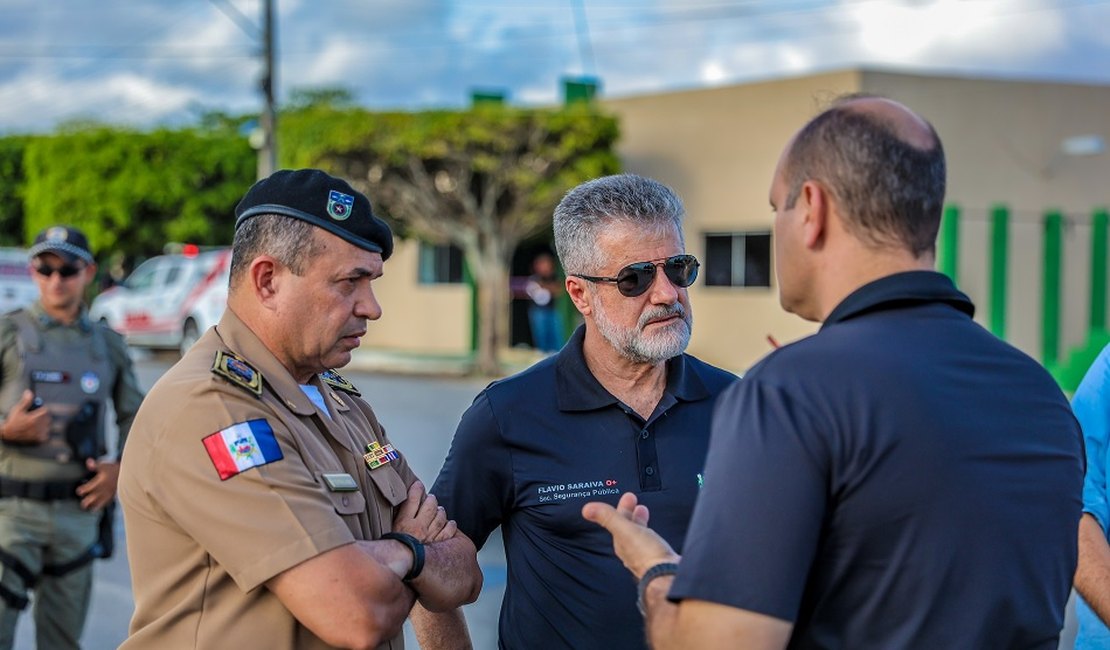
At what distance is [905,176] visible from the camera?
6.16 ft

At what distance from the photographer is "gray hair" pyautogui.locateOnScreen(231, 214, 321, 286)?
8.35 feet

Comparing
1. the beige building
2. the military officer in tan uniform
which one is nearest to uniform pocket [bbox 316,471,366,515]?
the military officer in tan uniform

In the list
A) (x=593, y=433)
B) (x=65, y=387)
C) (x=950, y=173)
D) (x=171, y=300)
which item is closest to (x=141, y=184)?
(x=171, y=300)

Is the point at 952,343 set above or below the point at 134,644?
above

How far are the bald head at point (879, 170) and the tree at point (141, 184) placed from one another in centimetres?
2844

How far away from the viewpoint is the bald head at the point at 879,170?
6.16 feet

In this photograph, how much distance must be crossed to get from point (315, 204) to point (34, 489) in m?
3.40

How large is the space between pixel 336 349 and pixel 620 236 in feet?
3.17

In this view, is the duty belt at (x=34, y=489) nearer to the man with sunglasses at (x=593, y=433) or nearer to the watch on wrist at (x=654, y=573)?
the man with sunglasses at (x=593, y=433)

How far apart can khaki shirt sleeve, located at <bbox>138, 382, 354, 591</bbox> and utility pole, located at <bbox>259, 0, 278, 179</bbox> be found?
1900cm

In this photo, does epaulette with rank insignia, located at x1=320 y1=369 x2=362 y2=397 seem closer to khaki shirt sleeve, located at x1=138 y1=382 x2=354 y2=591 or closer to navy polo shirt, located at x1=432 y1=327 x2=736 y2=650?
navy polo shirt, located at x1=432 y1=327 x2=736 y2=650

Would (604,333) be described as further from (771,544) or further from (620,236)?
(771,544)

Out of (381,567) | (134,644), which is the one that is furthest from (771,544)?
(134,644)

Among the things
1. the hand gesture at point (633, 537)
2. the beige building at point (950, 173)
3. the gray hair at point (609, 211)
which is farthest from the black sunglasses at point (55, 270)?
the beige building at point (950, 173)
